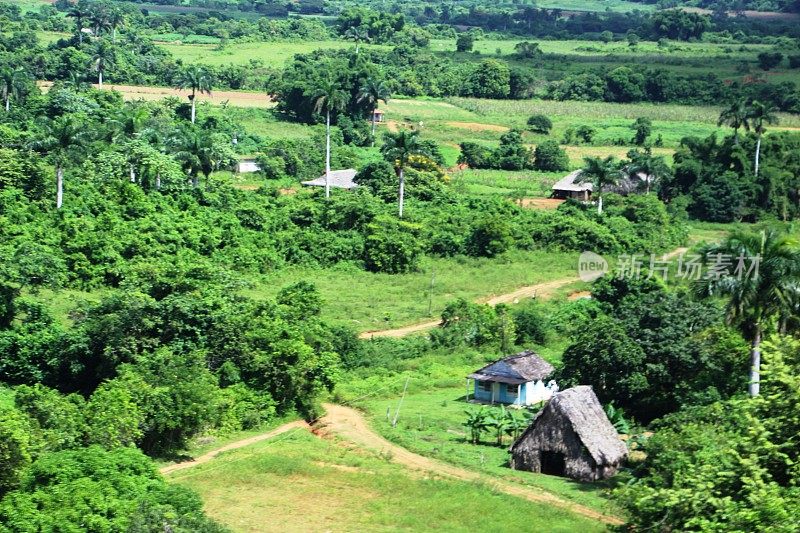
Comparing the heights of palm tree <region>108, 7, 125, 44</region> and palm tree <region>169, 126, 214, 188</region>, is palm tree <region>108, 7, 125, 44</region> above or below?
above

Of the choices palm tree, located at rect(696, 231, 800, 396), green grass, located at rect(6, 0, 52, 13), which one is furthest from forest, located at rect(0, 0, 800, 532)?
green grass, located at rect(6, 0, 52, 13)

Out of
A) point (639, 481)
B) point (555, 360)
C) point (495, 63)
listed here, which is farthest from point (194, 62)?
point (639, 481)

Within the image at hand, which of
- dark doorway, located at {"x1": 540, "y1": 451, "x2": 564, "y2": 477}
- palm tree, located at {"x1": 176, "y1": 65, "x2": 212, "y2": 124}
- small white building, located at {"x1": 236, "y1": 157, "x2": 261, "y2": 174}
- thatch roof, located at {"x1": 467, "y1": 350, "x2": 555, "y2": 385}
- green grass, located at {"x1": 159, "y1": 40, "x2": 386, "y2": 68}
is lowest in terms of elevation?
dark doorway, located at {"x1": 540, "y1": 451, "x2": 564, "y2": 477}

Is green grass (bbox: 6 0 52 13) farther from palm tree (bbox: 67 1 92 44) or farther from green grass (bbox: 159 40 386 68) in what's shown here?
green grass (bbox: 159 40 386 68)

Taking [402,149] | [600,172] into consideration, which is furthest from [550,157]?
[402,149]

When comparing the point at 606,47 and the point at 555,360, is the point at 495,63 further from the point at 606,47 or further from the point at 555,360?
the point at 555,360

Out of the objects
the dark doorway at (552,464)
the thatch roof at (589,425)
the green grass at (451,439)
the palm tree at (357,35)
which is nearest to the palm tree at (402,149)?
the green grass at (451,439)

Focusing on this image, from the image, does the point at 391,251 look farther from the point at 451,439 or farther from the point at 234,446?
the point at 234,446
